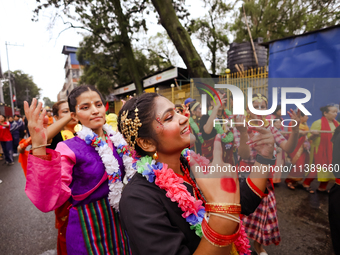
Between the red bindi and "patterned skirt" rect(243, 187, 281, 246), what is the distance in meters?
2.06

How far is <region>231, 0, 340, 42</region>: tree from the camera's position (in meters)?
14.3

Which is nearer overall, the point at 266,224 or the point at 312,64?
the point at 266,224

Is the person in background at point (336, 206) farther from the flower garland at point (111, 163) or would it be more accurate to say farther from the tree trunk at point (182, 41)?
the tree trunk at point (182, 41)

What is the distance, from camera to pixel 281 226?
3287mm

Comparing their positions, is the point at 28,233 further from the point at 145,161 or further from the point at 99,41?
the point at 99,41

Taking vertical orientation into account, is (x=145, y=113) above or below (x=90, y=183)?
above

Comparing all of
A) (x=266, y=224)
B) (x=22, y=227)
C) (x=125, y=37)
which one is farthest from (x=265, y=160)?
(x=125, y=37)

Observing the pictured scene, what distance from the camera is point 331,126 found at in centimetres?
388

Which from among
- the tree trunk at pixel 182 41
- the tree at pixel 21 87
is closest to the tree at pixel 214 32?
the tree trunk at pixel 182 41

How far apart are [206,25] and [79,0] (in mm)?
11808

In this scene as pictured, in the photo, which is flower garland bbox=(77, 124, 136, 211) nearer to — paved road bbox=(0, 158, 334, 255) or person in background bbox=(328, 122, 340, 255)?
person in background bbox=(328, 122, 340, 255)

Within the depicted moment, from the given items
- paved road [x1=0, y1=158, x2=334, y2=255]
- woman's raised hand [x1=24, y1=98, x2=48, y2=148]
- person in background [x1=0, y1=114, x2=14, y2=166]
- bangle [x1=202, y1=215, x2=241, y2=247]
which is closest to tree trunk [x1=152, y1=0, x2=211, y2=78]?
paved road [x1=0, y1=158, x2=334, y2=255]

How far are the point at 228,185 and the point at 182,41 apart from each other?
585 centimetres

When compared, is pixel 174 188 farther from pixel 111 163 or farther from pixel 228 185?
pixel 111 163
